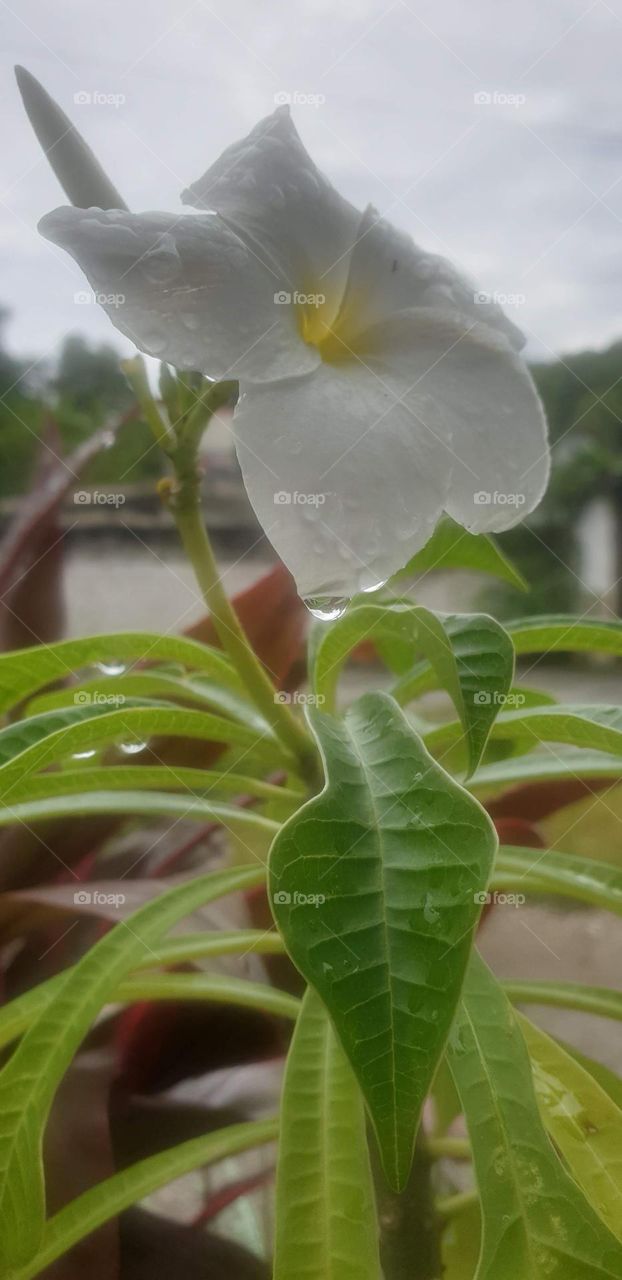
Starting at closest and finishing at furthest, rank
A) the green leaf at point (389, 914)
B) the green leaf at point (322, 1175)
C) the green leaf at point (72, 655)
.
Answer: the green leaf at point (389, 914), the green leaf at point (322, 1175), the green leaf at point (72, 655)

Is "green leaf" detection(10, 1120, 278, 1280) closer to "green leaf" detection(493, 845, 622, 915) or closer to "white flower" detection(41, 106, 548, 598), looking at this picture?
A: "green leaf" detection(493, 845, 622, 915)

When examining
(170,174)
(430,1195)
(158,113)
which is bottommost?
(430,1195)

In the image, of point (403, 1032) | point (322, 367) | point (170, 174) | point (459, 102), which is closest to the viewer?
point (403, 1032)

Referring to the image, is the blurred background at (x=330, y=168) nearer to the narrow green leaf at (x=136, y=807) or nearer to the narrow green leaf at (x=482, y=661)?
the narrow green leaf at (x=136, y=807)

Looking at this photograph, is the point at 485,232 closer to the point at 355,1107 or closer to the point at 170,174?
the point at 170,174

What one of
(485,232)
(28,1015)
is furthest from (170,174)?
(28,1015)

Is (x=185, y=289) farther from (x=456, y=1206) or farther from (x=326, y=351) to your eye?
(x=456, y=1206)

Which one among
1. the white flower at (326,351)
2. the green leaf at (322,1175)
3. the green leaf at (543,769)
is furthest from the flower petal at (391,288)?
the green leaf at (322,1175)
